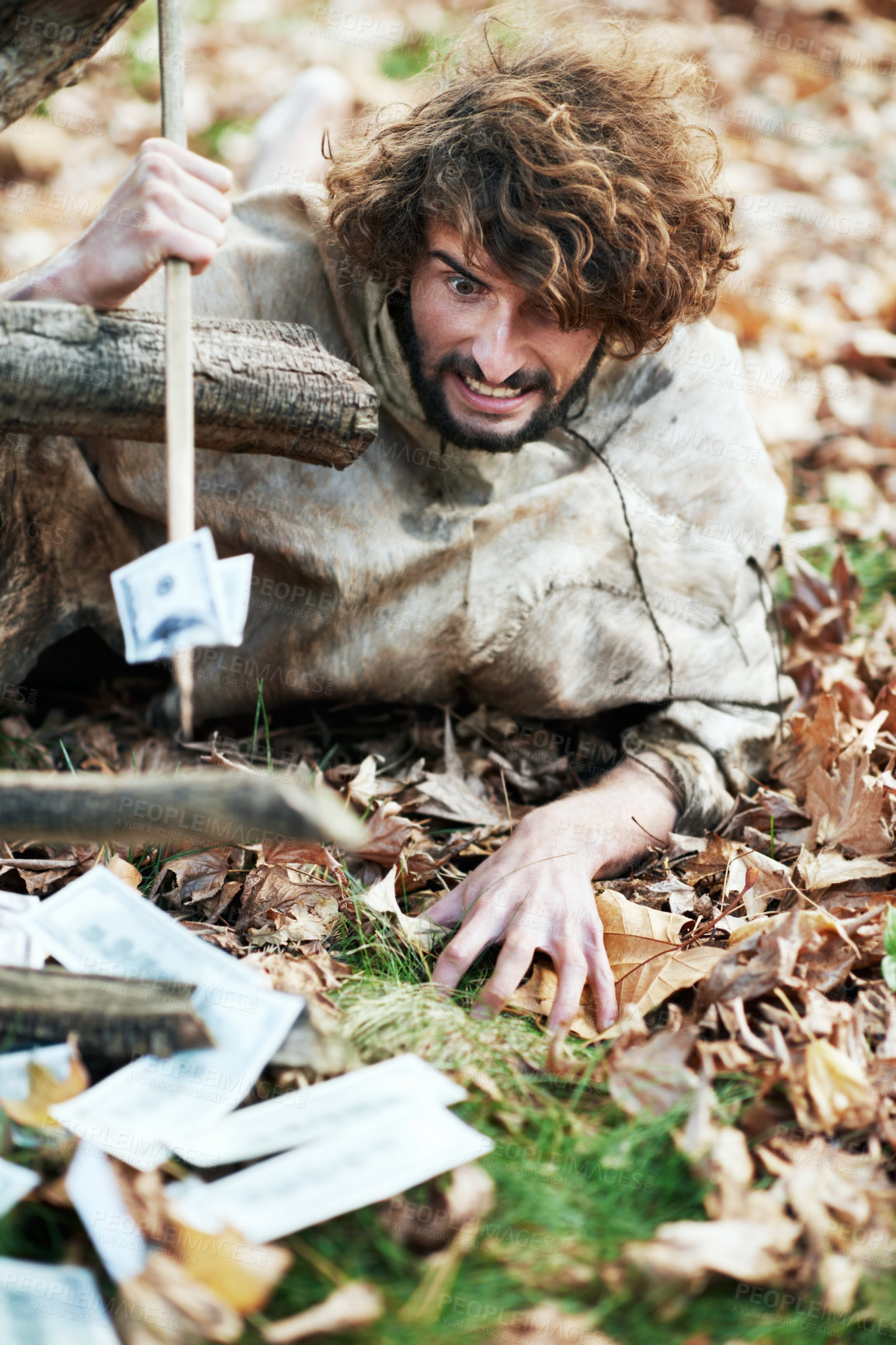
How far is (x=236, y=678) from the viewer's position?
2.89 m

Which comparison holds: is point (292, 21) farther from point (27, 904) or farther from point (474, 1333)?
point (474, 1333)

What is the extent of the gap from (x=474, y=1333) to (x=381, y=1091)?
38cm

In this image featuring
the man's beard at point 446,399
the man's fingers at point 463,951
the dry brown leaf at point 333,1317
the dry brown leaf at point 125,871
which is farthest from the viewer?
the man's beard at point 446,399

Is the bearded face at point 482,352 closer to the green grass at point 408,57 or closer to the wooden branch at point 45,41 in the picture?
the wooden branch at point 45,41

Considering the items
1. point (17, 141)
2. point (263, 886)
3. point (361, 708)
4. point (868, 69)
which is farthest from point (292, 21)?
point (263, 886)

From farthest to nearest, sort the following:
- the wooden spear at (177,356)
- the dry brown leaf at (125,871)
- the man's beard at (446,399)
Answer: the man's beard at (446,399), the dry brown leaf at (125,871), the wooden spear at (177,356)

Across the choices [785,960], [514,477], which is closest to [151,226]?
[514,477]

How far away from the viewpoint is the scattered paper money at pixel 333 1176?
1438 mm

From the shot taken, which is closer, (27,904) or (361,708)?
(27,904)

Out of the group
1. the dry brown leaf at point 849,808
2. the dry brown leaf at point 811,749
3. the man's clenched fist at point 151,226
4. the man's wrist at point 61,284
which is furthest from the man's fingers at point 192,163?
the dry brown leaf at point 811,749

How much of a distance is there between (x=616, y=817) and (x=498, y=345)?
1.12 meters

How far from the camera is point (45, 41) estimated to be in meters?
1.94

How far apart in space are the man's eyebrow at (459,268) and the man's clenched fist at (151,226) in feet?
1.79

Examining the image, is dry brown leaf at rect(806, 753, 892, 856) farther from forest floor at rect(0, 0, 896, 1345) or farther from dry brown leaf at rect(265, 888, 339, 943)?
dry brown leaf at rect(265, 888, 339, 943)
